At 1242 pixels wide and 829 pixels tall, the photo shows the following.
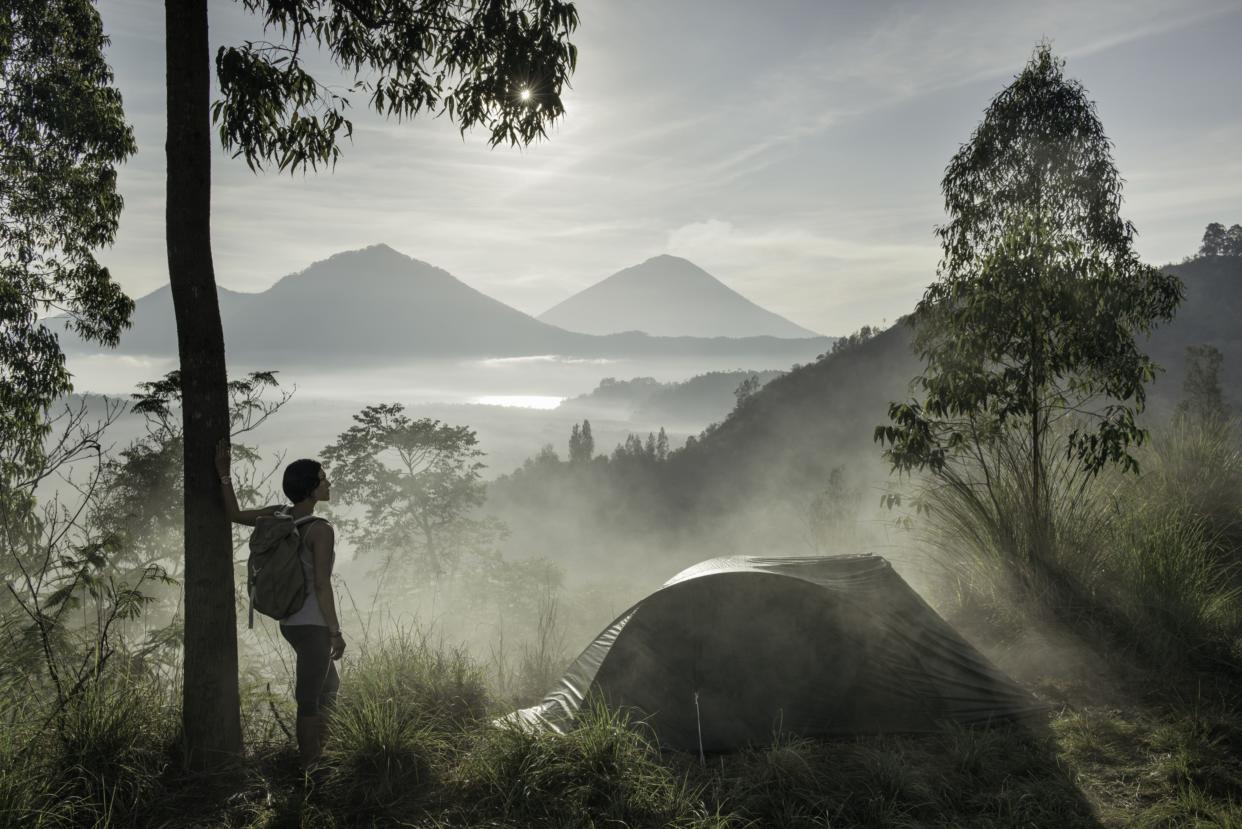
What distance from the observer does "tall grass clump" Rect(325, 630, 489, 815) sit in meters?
3.87

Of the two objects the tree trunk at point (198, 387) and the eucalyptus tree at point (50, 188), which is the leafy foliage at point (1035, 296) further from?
the eucalyptus tree at point (50, 188)

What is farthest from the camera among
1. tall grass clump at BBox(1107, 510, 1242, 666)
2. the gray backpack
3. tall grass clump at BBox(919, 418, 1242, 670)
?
tall grass clump at BBox(919, 418, 1242, 670)

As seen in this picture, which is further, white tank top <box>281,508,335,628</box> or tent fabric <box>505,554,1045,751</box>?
tent fabric <box>505,554,1045,751</box>

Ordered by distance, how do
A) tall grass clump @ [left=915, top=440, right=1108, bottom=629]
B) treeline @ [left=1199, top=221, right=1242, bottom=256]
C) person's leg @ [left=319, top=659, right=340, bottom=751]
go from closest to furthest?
1. person's leg @ [left=319, top=659, right=340, bottom=751]
2. tall grass clump @ [left=915, top=440, right=1108, bottom=629]
3. treeline @ [left=1199, top=221, right=1242, bottom=256]

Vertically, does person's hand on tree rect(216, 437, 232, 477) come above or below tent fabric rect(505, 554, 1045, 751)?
above

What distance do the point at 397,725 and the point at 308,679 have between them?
1.89ft

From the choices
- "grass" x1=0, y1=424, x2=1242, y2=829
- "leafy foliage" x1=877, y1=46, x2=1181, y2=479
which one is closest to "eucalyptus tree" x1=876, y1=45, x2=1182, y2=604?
"leafy foliage" x1=877, y1=46, x2=1181, y2=479

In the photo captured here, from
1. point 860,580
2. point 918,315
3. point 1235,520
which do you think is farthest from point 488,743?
point 1235,520

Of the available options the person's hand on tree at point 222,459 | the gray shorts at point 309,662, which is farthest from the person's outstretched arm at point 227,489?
the gray shorts at point 309,662

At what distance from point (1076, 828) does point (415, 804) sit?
358 centimetres

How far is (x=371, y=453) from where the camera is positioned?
2914cm

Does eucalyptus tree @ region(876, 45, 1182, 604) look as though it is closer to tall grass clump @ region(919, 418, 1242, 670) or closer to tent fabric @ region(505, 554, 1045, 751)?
tall grass clump @ region(919, 418, 1242, 670)

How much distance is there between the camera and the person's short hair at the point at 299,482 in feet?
13.3

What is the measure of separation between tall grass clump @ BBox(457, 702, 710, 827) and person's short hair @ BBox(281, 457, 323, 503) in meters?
1.79
